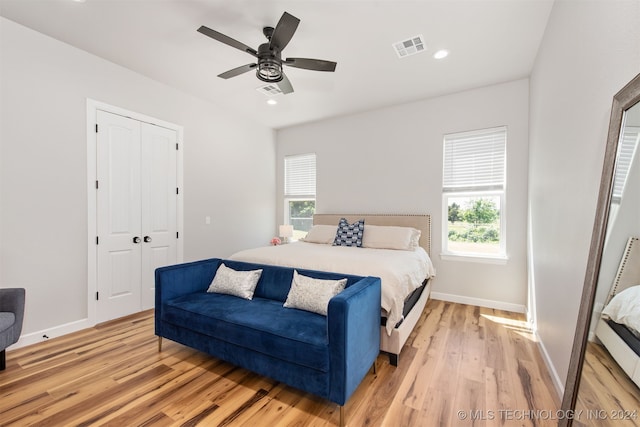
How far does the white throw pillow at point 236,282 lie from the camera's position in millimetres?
2455

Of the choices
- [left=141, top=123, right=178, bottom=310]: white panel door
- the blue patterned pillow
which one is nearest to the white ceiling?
[left=141, top=123, right=178, bottom=310]: white panel door

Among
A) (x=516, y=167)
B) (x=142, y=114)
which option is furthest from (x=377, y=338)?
(x=142, y=114)

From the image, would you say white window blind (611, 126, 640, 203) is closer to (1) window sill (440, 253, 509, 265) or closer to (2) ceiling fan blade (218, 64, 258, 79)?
(2) ceiling fan blade (218, 64, 258, 79)

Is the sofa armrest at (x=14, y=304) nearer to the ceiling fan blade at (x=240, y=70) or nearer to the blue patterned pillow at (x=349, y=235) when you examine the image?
the ceiling fan blade at (x=240, y=70)

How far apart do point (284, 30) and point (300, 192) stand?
3.42 m

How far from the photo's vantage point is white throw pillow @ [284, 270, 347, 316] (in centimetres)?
203

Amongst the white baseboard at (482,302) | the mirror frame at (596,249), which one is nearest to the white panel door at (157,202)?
the white baseboard at (482,302)

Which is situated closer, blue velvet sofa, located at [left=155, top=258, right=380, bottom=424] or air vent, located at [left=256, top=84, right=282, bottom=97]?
blue velvet sofa, located at [left=155, top=258, right=380, bottom=424]

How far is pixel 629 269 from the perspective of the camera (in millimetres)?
1037

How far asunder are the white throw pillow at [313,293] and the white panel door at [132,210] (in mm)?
2249

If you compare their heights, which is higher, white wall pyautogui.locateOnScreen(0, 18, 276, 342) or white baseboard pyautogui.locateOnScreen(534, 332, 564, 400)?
white wall pyautogui.locateOnScreen(0, 18, 276, 342)

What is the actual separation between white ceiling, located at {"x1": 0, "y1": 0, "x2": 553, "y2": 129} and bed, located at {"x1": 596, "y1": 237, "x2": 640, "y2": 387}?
2158 mm

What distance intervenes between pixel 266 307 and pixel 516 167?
3.42m

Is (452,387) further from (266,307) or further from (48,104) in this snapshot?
(48,104)
